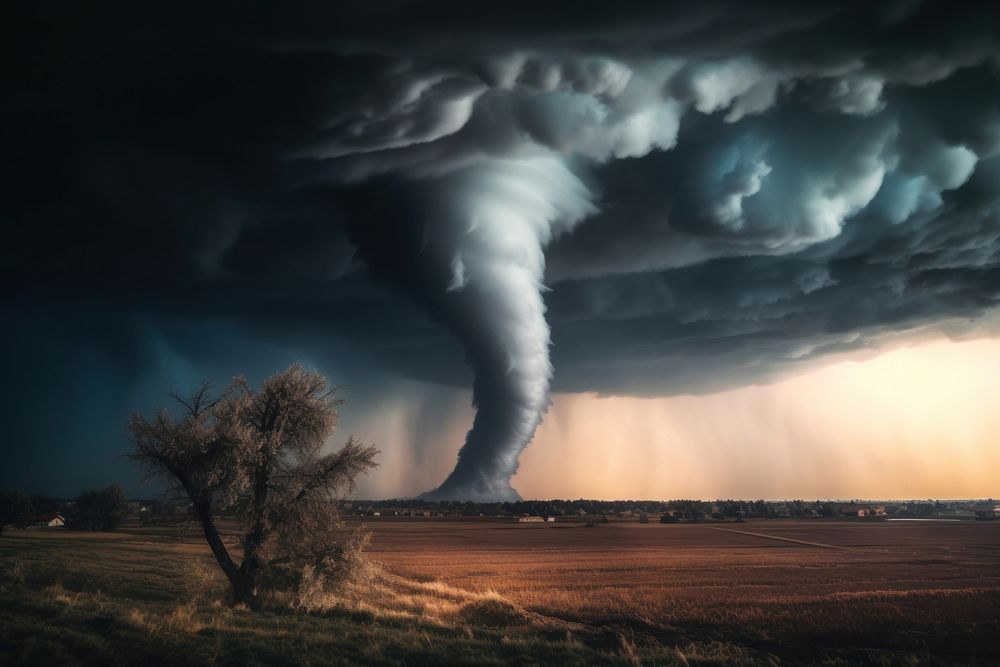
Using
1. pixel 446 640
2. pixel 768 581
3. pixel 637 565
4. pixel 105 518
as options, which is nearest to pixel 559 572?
pixel 637 565

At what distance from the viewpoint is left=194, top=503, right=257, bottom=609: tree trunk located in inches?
816

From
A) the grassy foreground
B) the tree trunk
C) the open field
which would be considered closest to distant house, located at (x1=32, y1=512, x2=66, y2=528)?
the open field

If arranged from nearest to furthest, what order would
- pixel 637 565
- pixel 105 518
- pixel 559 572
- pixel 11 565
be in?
1. pixel 11 565
2. pixel 559 572
3. pixel 637 565
4. pixel 105 518

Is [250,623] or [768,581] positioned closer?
[250,623]

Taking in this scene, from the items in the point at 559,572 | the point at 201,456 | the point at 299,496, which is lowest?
the point at 559,572

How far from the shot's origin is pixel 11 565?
26000 mm

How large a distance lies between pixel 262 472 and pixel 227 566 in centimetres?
336

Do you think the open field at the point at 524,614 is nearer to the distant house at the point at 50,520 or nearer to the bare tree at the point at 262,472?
the bare tree at the point at 262,472

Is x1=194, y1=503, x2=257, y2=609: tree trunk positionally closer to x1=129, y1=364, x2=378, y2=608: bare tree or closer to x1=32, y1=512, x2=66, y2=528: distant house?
x1=129, y1=364, x2=378, y2=608: bare tree

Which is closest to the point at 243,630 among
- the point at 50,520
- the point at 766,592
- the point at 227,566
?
the point at 227,566

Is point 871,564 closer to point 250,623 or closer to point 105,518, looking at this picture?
point 250,623

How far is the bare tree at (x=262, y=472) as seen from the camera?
833 inches

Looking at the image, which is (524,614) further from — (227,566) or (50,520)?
(50,520)

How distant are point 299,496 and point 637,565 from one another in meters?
34.2
